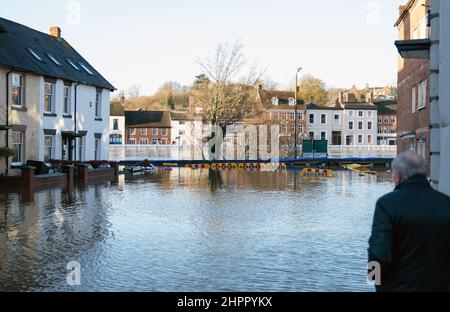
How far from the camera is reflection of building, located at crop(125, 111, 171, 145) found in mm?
98438

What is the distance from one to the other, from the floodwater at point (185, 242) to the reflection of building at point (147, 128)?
77.1 meters

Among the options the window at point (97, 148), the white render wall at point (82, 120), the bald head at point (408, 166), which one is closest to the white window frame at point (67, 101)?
the white render wall at point (82, 120)

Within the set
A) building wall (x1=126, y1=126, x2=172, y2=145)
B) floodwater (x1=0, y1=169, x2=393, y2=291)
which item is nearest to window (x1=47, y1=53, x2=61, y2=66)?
floodwater (x1=0, y1=169, x2=393, y2=291)

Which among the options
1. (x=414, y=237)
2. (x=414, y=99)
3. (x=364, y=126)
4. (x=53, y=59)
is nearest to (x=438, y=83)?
(x=414, y=237)

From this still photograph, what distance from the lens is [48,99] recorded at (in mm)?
32625

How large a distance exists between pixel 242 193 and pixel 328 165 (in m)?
27.8

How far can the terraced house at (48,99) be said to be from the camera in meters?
29.0

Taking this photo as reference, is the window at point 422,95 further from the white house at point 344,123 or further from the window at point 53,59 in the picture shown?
the white house at point 344,123

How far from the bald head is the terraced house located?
80.8 ft

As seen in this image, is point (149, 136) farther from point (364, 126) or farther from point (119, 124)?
point (364, 126)

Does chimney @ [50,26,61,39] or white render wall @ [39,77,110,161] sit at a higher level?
chimney @ [50,26,61,39]

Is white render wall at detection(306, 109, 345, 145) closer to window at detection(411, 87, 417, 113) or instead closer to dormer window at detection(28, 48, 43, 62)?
window at detection(411, 87, 417, 113)

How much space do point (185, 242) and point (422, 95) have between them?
61.4 ft

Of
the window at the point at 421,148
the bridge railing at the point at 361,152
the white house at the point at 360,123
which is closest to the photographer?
the window at the point at 421,148
